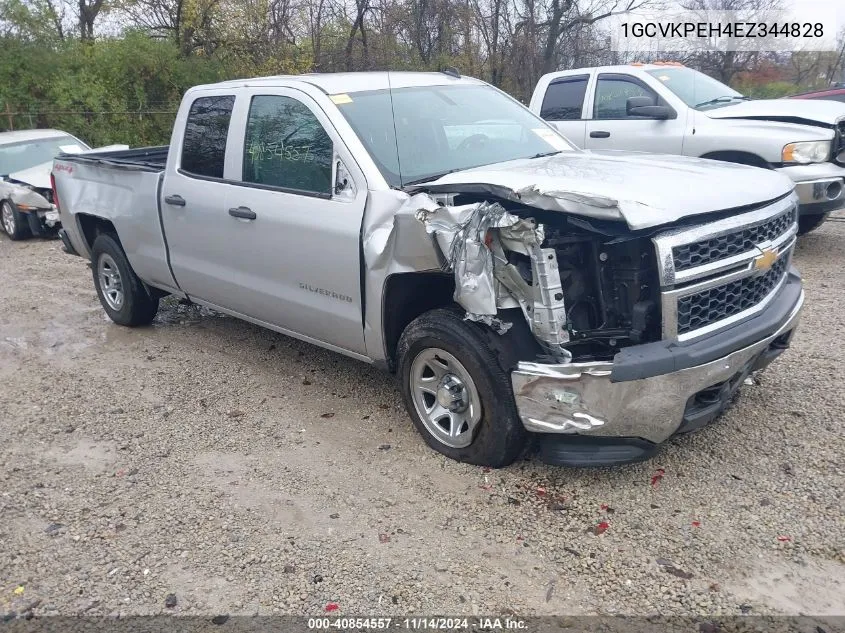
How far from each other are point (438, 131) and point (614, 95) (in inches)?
181

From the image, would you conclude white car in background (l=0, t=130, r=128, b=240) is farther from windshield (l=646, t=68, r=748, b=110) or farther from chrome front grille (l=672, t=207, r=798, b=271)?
chrome front grille (l=672, t=207, r=798, b=271)

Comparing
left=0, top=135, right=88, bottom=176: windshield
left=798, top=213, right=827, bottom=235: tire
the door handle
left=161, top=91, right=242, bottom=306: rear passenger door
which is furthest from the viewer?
left=0, top=135, right=88, bottom=176: windshield

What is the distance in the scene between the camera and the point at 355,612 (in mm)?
2820

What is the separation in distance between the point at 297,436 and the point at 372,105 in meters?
1.97

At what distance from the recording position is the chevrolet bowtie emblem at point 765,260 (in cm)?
342

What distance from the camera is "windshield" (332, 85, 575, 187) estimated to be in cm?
406

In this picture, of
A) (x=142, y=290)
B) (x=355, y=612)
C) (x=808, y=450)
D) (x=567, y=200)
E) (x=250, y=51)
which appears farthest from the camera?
(x=250, y=51)

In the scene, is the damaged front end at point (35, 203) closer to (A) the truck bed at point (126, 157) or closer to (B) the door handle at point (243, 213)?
(A) the truck bed at point (126, 157)

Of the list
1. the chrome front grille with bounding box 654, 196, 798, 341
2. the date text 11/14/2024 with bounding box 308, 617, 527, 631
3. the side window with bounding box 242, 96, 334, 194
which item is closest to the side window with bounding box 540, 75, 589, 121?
the side window with bounding box 242, 96, 334, 194

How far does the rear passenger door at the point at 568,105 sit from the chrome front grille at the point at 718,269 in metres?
4.98

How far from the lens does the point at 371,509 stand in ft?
11.4

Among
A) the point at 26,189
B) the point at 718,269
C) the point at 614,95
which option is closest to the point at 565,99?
the point at 614,95

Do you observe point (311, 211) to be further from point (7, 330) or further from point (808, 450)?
point (7, 330)

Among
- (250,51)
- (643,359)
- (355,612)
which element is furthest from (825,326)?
(250,51)
